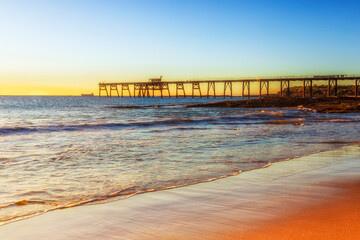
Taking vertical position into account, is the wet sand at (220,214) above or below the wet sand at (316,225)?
below

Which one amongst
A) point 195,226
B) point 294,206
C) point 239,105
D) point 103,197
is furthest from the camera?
point 239,105

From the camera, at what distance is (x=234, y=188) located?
5004 mm

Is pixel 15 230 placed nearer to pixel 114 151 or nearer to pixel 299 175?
pixel 299 175

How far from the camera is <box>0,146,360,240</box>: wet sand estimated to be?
3.19 meters

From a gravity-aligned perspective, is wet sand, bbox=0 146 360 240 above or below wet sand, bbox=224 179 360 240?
below

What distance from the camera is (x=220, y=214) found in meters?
3.75

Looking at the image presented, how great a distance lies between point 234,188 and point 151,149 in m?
4.73

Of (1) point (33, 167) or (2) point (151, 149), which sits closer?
(1) point (33, 167)

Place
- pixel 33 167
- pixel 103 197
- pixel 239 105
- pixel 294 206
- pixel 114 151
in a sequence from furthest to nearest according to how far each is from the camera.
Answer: pixel 239 105 < pixel 114 151 < pixel 33 167 < pixel 103 197 < pixel 294 206

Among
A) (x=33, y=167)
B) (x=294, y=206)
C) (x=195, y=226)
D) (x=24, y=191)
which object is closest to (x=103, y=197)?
(x=24, y=191)

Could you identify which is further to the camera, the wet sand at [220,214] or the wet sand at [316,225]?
the wet sand at [220,214]

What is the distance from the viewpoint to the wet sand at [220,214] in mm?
3193

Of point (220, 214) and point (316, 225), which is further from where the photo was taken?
point (220, 214)

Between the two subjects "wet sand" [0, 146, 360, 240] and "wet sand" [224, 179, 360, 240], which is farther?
"wet sand" [0, 146, 360, 240]
